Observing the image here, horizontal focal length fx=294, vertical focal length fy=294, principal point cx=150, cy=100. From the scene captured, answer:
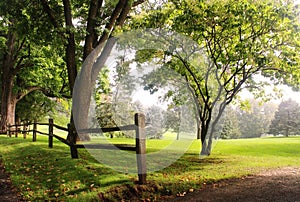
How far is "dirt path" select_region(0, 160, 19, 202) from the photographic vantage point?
21.2 ft

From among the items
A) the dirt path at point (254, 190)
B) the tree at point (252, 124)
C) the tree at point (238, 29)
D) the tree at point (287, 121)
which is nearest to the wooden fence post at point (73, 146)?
the dirt path at point (254, 190)

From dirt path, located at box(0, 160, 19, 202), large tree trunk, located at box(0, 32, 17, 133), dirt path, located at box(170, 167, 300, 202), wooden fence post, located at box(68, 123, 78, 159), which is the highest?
large tree trunk, located at box(0, 32, 17, 133)

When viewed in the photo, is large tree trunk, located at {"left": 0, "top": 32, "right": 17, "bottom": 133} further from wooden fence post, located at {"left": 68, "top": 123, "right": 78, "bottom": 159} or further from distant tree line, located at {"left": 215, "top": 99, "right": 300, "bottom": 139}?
distant tree line, located at {"left": 215, "top": 99, "right": 300, "bottom": 139}

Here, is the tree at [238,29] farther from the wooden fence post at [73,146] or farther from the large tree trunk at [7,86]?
the large tree trunk at [7,86]

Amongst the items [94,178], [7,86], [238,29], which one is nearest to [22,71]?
[7,86]

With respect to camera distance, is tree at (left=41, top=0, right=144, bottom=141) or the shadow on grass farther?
tree at (left=41, top=0, right=144, bottom=141)

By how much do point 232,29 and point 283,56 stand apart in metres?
2.28

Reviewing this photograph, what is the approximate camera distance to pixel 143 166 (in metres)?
7.20

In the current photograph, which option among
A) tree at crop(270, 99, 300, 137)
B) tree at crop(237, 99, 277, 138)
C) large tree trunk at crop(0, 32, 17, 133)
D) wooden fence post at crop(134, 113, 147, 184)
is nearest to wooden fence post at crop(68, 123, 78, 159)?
wooden fence post at crop(134, 113, 147, 184)

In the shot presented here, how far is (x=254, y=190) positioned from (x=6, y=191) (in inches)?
234

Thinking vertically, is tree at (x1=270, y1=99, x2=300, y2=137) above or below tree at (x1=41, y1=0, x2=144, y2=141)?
below

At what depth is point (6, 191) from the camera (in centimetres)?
707

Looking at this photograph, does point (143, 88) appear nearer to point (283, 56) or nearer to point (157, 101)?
point (157, 101)

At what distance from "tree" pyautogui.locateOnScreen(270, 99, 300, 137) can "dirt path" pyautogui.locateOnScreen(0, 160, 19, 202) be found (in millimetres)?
52455
